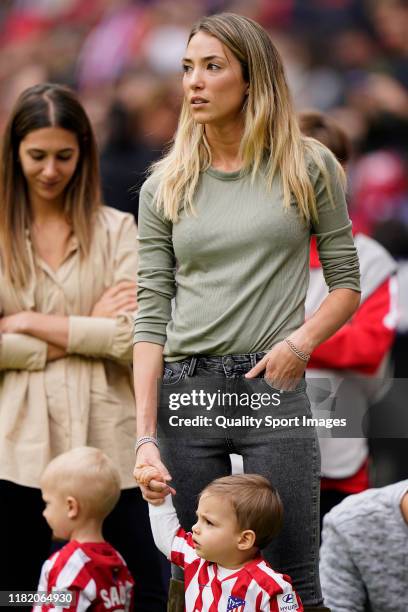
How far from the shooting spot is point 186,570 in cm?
306

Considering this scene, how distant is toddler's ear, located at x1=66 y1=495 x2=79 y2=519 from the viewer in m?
3.65

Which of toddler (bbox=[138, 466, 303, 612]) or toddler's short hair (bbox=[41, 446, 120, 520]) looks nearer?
toddler (bbox=[138, 466, 303, 612])

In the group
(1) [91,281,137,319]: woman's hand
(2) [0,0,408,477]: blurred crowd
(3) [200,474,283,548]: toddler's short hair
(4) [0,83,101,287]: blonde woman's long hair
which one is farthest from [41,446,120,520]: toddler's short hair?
(2) [0,0,408,477]: blurred crowd

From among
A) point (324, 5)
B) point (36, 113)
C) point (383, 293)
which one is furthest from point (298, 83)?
point (36, 113)

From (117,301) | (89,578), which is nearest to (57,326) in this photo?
(117,301)

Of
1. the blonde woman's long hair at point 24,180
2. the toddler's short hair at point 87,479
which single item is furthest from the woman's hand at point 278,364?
the blonde woman's long hair at point 24,180

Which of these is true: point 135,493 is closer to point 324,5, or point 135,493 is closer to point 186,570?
point 186,570

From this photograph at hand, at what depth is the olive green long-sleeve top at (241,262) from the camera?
3035 millimetres

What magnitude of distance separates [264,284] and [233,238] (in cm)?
13

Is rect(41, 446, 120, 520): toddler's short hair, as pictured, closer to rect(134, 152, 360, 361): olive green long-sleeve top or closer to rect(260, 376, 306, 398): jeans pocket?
rect(134, 152, 360, 361): olive green long-sleeve top

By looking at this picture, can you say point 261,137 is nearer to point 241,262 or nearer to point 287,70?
point 241,262

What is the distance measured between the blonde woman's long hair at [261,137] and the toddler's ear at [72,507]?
954 millimetres

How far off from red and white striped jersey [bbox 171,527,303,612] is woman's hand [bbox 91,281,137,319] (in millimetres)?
974

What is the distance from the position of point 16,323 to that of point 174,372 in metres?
0.85
